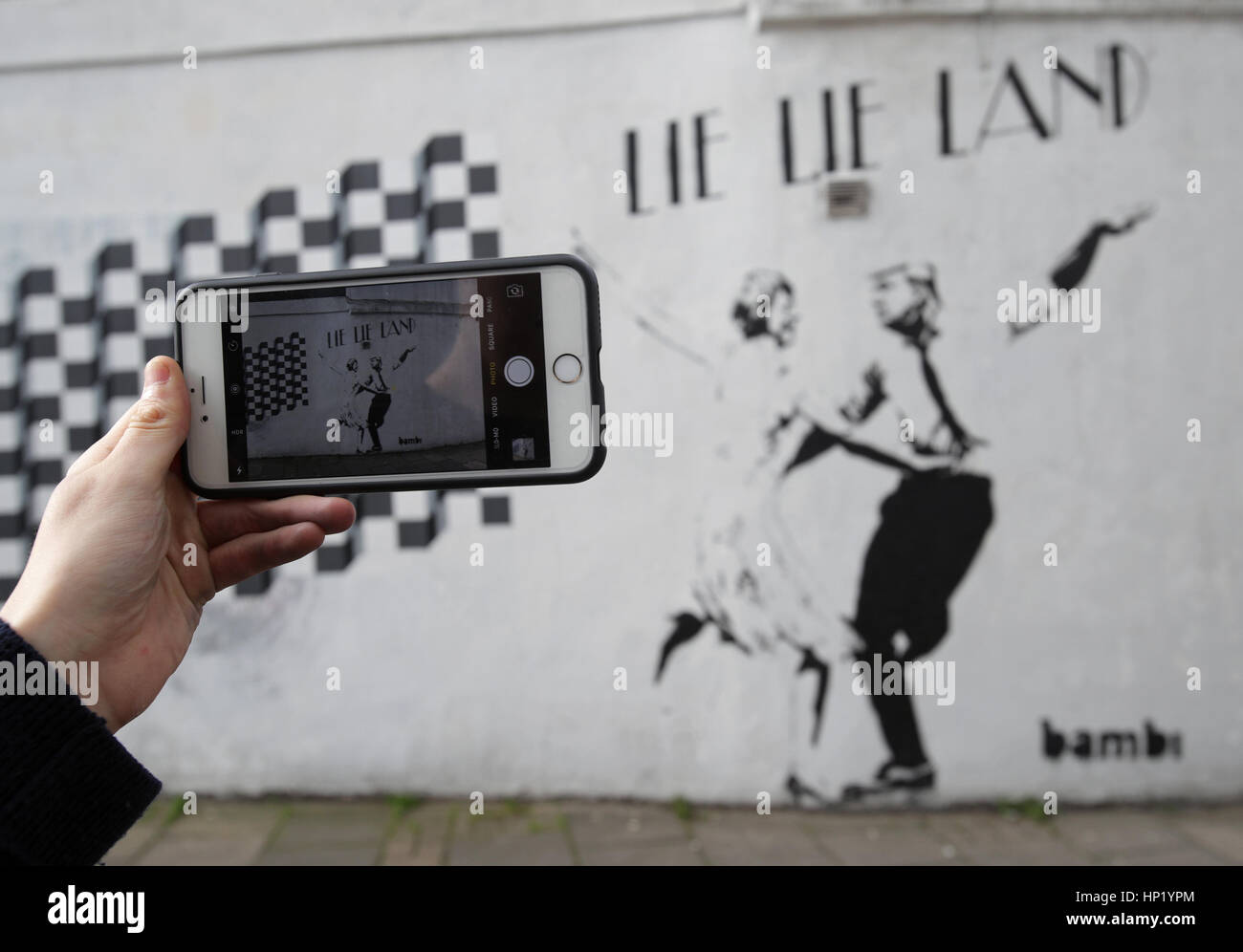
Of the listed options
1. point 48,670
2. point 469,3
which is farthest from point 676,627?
point 48,670

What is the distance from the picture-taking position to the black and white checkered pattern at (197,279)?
393cm

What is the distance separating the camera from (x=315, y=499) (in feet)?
5.44

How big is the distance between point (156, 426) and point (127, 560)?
211 mm

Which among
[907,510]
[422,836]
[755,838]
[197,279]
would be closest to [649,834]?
[755,838]

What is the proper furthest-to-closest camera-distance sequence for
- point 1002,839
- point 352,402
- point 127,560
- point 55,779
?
point 1002,839
point 352,402
point 127,560
point 55,779

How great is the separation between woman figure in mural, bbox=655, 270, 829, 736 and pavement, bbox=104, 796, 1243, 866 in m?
0.51

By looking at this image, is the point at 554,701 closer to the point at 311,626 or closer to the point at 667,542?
the point at 667,542

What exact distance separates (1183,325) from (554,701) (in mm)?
2964

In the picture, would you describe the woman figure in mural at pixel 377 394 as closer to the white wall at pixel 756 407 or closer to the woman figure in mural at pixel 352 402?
the woman figure in mural at pixel 352 402

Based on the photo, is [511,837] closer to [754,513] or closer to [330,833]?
[330,833]

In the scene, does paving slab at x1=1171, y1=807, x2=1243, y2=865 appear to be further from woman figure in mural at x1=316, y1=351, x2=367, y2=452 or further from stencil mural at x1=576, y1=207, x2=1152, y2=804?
woman figure in mural at x1=316, y1=351, x2=367, y2=452

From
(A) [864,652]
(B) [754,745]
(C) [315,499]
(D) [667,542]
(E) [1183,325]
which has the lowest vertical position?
(B) [754,745]

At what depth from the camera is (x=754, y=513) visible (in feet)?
12.7

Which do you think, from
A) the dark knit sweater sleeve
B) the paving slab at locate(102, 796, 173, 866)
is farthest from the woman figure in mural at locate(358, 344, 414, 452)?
the paving slab at locate(102, 796, 173, 866)
